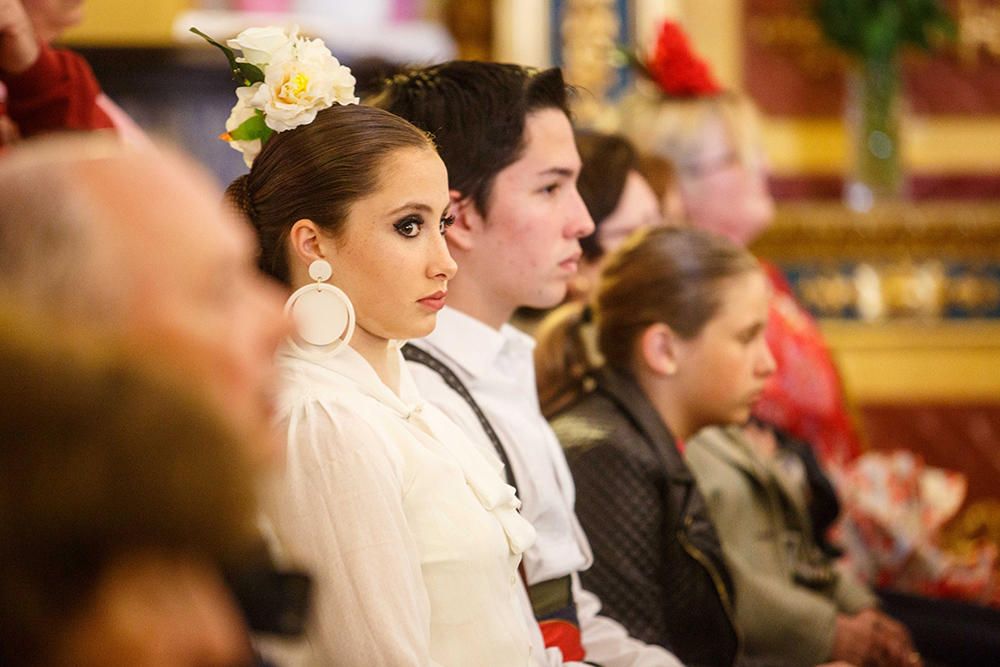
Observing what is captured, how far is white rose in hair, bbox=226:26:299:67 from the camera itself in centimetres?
145

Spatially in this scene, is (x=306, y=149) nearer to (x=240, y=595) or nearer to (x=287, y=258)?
(x=287, y=258)

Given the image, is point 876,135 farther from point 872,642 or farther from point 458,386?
point 458,386

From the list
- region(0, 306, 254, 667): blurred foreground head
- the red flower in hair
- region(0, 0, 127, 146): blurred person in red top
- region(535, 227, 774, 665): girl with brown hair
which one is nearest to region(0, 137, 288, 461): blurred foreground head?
region(0, 306, 254, 667): blurred foreground head

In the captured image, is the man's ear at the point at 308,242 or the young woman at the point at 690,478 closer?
the man's ear at the point at 308,242

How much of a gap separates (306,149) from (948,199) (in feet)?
12.4

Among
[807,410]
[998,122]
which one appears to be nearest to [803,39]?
[998,122]

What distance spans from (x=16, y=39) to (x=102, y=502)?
4.13ft

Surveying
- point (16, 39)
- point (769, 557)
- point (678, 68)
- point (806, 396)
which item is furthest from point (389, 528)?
point (678, 68)

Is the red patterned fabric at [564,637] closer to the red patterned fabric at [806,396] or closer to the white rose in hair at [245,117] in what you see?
the white rose in hair at [245,117]

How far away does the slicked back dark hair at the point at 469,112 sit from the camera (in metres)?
1.73

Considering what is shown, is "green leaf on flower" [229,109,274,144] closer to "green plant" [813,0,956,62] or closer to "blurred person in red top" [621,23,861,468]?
"blurred person in red top" [621,23,861,468]

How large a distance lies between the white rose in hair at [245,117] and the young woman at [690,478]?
0.70 meters

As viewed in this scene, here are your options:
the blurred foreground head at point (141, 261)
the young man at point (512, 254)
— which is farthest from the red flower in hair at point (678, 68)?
the blurred foreground head at point (141, 261)

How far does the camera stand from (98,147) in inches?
33.3
